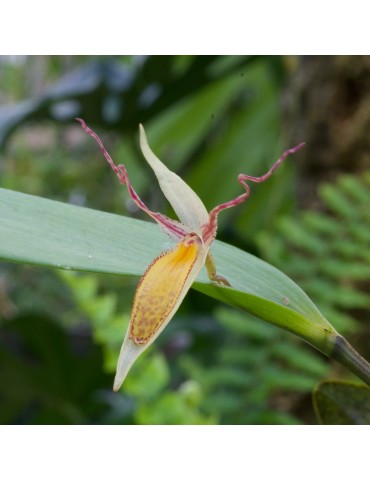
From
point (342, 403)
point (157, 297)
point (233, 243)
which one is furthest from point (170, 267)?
point (233, 243)

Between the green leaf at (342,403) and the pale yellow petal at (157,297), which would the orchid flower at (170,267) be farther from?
the green leaf at (342,403)

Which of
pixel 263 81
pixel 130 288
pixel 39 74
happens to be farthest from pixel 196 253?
pixel 39 74

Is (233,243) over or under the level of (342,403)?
under

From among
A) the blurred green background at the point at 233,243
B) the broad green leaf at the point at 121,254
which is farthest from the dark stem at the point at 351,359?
the blurred green background at the point at 233,243

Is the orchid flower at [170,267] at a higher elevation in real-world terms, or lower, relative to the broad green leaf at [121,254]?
higher

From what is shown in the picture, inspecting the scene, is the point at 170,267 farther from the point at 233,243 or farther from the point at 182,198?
the point at 233,243

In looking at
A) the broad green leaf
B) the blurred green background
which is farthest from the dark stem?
the blurred green background
